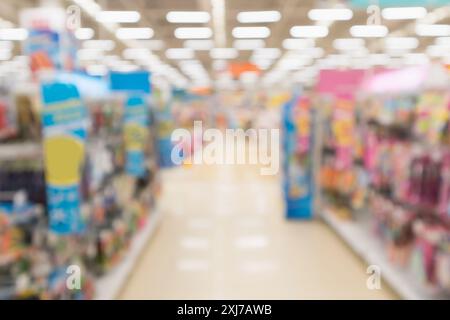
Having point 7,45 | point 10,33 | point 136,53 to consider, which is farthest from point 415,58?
point 7,45

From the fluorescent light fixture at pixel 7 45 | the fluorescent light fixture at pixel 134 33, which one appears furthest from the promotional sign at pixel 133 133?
the fluorescent light fixture at pixel 7 45

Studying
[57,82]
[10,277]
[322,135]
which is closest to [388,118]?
[322,135]

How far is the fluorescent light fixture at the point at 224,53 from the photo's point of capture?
14578mm

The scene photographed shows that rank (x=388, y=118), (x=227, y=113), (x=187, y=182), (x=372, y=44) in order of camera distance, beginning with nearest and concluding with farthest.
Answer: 1. (x=388, y=118)
2. (x=187, y=182)
3. (x=372, y=44)
4. (x=227, y=113)

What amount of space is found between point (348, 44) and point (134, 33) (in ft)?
22.6

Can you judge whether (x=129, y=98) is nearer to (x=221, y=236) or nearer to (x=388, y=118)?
(x=221, y=236)

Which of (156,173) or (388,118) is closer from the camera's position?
(388,118)

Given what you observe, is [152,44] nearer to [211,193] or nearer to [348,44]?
[348,44]

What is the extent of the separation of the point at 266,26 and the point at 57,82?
870 cm

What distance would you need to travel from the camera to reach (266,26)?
10.0 m

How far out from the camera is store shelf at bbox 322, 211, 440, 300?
2.90m

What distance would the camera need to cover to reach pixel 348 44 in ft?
42.6

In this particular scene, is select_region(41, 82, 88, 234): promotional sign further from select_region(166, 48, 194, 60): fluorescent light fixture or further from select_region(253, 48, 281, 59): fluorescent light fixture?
select_region(253, 48, 281, 59): fluorescent light fixture
